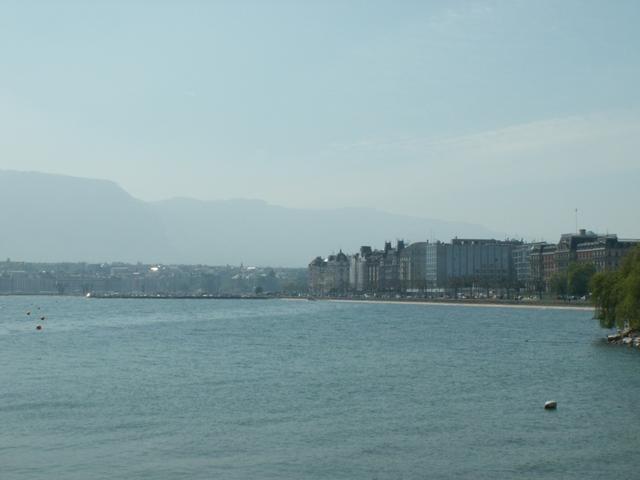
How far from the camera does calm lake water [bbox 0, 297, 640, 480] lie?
2717 centimetres

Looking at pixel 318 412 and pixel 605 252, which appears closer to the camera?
pixel 318 412

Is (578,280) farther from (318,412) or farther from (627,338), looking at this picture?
(318,412)

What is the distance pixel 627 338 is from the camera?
2554 inches

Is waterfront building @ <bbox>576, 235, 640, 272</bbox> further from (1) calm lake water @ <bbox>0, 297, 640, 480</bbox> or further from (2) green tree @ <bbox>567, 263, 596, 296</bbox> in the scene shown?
(1) calm lake water @ <bbox>0, 297, 640, 480</bbox>

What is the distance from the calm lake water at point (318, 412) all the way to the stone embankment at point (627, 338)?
1808 mm

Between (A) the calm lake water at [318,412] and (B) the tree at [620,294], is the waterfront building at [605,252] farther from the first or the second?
(A) the calm lake water at [318,412]

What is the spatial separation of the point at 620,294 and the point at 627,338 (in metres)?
3.35

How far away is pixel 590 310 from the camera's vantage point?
130 meters

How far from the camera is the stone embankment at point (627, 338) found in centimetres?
6267

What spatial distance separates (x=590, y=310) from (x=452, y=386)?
89.7 meters

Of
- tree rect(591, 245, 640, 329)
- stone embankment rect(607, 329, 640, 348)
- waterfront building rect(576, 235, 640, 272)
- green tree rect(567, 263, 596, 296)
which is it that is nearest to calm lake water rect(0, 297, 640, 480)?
stone embankment rect(607, 329, 640, 348)

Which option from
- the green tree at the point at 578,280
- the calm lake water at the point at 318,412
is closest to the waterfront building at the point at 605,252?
the green tree at the point at 578,280

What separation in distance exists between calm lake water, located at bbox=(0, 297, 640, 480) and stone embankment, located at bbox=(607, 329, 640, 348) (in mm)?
1808

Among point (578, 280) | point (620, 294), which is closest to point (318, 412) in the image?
point (620, 294)
